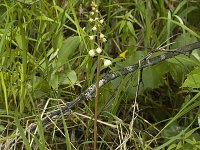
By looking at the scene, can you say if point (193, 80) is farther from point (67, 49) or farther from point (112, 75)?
point (67, 49)

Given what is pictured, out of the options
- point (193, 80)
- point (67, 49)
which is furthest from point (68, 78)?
point (193, 80)

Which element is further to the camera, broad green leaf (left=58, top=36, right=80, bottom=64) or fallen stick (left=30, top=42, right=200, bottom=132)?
broad green leaf (left=58, top=36, right=80, bottom=64)

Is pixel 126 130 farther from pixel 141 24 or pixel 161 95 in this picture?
pixel 141 24

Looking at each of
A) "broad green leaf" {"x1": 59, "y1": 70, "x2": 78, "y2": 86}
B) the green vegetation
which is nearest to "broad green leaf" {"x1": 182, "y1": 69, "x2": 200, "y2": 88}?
the green vegetation

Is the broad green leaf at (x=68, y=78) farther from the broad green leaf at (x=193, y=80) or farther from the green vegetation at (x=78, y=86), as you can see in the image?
the broad green leaf at (x=193, y=80)

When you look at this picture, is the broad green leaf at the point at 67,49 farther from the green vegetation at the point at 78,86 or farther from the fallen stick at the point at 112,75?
the fallen stick at the point at 112,75

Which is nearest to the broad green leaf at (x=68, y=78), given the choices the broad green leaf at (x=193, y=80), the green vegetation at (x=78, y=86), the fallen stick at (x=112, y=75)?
the green vegetation at (x=78, y=86)

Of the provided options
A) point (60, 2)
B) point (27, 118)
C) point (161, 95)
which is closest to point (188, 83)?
point (161, 95)

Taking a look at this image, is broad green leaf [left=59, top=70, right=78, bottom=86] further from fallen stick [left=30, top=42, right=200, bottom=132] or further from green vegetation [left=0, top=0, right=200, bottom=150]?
fallen stick [left=30, top=42, right=200, bottom=132]

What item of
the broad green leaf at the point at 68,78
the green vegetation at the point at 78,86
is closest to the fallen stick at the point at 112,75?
the green vegetation at the point at 78,86

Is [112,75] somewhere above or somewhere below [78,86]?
above

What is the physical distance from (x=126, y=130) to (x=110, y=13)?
25.6 inches

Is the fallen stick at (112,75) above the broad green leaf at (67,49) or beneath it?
beneath

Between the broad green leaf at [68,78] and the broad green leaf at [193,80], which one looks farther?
the broad green leaf at [68,78]
